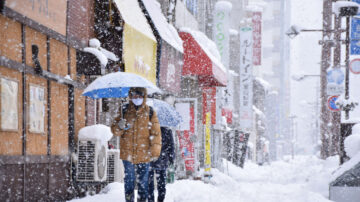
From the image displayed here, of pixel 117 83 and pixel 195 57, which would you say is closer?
pixel 117 83

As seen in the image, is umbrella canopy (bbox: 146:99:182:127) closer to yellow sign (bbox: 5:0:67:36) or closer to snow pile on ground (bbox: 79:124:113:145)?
snow pile on ground (bbox: 79:124:113:145)

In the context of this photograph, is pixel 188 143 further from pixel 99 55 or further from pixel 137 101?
pixel 137 101

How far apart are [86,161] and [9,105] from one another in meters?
2.89

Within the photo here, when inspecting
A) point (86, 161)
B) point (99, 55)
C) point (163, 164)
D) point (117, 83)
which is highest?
point (99, 55)

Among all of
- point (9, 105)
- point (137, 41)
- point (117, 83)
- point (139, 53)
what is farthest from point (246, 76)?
point (9, 105)

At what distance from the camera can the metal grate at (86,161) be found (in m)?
9.70

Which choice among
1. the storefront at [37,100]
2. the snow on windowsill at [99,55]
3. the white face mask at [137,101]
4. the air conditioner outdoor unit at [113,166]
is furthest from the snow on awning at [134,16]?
the white face mask at [137,101]

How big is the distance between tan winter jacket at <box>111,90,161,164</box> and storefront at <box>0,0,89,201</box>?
138 centimetres

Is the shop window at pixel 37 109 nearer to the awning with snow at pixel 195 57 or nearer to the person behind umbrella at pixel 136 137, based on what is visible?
the person behind umbrella at pixel 136 137

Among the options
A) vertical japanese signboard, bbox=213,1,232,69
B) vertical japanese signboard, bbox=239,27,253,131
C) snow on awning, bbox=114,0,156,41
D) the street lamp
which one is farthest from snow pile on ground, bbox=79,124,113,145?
vertical japanese signboard, bbox=239,27,253,131

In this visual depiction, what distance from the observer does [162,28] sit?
14.5 m

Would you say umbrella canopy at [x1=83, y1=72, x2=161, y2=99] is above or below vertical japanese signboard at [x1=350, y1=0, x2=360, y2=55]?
below

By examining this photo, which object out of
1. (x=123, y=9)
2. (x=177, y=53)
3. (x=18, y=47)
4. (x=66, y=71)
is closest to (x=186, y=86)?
(x=177, y=53)

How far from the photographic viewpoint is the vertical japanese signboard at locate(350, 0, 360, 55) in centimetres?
1866
